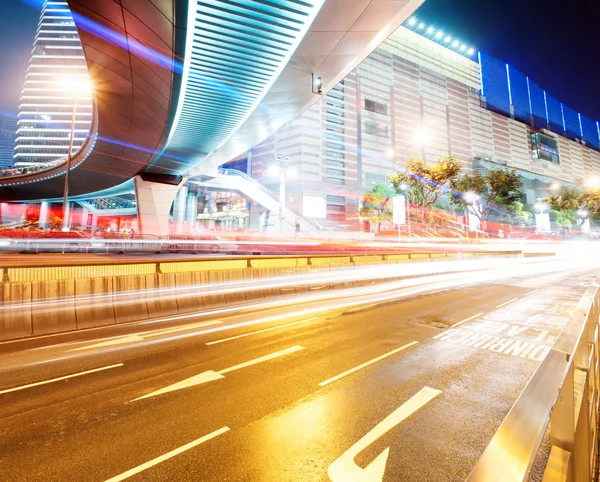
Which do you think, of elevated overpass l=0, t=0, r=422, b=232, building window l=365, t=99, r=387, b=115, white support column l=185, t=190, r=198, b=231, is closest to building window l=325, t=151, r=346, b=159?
building window l=365, t=99, r=387, b=115

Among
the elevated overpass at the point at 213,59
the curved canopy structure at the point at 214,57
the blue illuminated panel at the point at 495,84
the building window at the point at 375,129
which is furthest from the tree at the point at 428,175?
the blue illuminated panel at the point at 495,84

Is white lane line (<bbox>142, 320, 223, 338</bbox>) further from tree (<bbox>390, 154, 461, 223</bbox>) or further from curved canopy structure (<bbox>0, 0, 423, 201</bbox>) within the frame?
tree (<bbox>390, 154, 461, 223</bbox>)

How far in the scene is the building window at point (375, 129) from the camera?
86000 mm

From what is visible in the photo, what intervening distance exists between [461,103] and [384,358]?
129 metres

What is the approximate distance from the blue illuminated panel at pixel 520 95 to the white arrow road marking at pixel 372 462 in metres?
172

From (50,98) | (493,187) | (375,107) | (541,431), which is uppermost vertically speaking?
(50,98)

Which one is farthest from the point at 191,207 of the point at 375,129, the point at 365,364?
the point at 365,364

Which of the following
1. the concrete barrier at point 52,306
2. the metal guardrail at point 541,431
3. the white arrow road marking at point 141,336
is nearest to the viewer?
the metal guardrail at point 541,431

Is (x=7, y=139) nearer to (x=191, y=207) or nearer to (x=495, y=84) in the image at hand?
(x=191, y=207)

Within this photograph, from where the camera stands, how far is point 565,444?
58.0 inches

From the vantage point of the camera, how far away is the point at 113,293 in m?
9.14

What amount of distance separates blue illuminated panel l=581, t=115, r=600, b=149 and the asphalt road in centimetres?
24211

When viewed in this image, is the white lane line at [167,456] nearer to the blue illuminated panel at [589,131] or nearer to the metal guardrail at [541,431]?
the metal guardrail at [541,431]

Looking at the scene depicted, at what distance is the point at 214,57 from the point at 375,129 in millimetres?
82939
